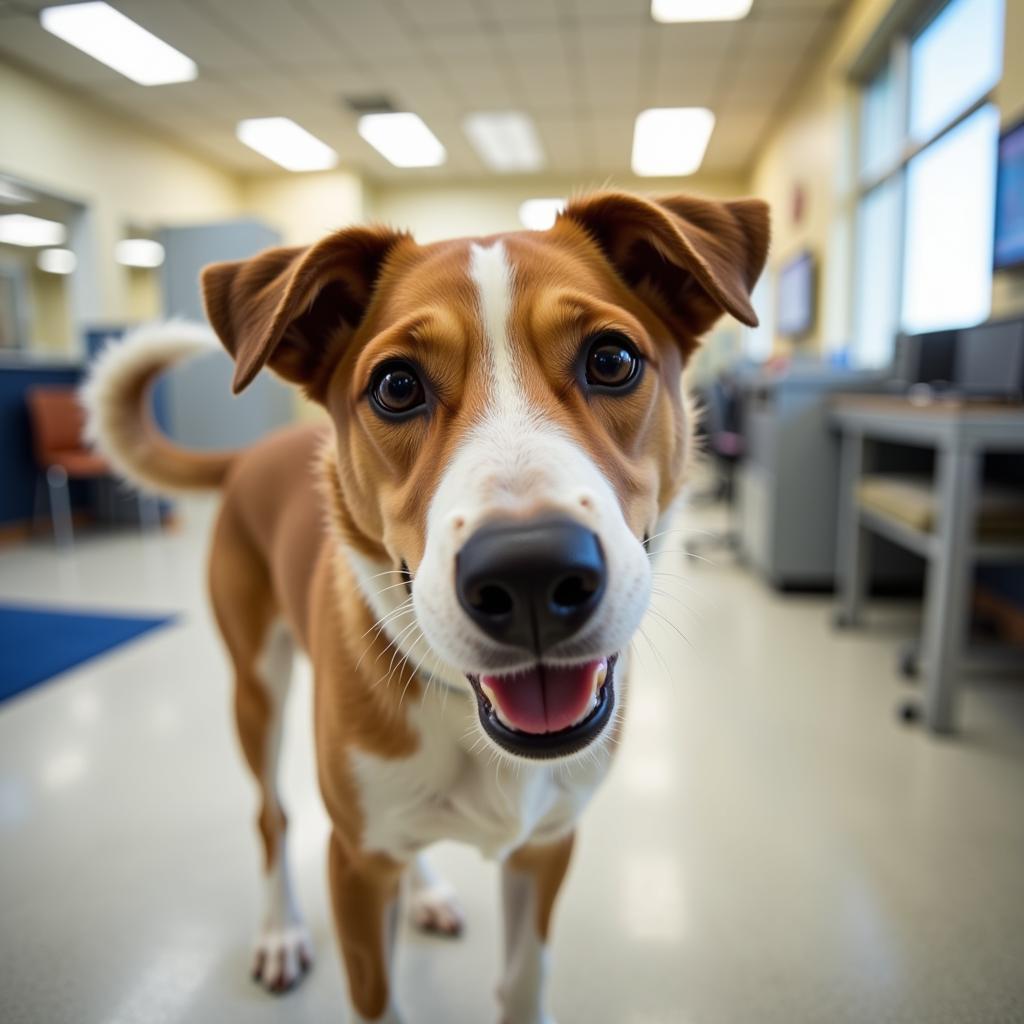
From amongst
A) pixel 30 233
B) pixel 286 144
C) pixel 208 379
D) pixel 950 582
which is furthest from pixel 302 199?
pixel 950 582

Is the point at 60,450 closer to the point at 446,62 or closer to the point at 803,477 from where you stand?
the point at 446,62

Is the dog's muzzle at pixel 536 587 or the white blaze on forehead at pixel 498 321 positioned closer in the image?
the dog's muzzle at pixel 536 587

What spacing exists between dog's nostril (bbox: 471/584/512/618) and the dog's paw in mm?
965

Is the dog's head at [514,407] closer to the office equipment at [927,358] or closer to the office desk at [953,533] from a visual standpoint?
the office desk at [953,533]

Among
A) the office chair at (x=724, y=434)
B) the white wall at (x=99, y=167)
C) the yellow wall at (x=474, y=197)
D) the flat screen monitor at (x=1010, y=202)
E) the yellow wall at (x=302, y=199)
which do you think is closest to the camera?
the flat screen monitor at (x=1010, y=202)

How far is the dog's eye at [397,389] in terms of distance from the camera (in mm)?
762

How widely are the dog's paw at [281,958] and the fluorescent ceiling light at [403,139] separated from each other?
22.6 ft

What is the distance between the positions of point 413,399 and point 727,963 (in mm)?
1089

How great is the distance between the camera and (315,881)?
1.41 meters

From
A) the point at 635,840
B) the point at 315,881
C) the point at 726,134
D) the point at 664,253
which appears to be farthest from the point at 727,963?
the point at 726,134

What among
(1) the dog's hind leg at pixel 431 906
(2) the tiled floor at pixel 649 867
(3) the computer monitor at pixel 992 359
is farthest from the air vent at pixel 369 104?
(1) the dog's hind leg at pixel 431 906

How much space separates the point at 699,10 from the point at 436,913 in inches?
215

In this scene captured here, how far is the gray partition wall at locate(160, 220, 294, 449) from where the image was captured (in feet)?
19.6

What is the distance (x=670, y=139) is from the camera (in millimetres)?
7266
